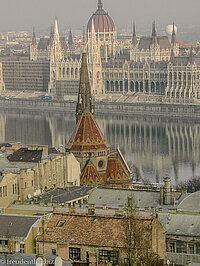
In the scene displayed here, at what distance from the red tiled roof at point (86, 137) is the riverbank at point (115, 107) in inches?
2465

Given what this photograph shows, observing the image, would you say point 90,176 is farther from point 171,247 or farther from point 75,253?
point 75,253

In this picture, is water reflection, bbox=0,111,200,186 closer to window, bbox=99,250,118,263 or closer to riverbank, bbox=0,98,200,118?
riverbank, bbox=0,98,200,118

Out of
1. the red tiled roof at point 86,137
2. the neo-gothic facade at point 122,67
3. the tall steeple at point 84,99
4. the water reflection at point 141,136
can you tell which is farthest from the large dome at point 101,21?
the red tiled roof at point 86,137

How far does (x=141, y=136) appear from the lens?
83250 mm

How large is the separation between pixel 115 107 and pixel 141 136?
31.1 metres

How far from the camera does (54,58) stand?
138m

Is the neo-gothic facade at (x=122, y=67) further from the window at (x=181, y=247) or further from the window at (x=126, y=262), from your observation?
the window at (x=126, y=262)

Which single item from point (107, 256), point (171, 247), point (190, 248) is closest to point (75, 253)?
point (107, 256)

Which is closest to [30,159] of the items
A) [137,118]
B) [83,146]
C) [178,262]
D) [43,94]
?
[83,146]

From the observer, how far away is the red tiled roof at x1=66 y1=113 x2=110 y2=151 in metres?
41.2

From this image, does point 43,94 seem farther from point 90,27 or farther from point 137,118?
point 137,118

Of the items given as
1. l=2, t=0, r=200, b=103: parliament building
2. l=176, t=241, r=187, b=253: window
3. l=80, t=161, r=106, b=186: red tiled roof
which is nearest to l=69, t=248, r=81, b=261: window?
l=176, t=241, r=187, b=253: window

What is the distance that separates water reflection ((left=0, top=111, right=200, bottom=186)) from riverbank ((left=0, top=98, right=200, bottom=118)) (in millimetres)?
3734

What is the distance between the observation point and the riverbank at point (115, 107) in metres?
106
